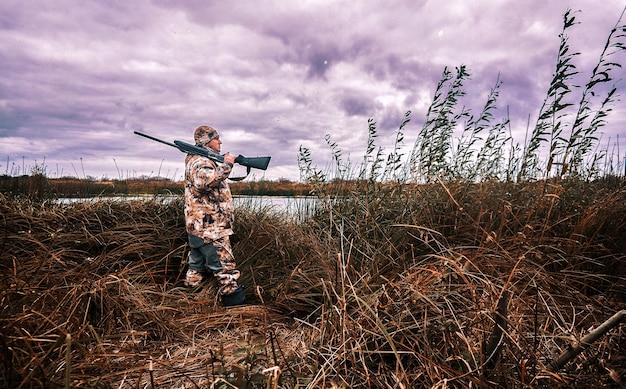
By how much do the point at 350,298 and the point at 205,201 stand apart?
2435 mm

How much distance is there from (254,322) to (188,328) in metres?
0.51

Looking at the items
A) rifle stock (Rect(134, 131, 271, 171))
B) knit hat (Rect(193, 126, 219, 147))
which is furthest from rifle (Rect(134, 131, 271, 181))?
knit hat (Rect(193, 126, 219, 147))

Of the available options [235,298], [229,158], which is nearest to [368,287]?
[235,298]

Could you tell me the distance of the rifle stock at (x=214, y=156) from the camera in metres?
4.12

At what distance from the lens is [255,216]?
522cm

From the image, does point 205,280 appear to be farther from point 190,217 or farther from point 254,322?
point 254,322

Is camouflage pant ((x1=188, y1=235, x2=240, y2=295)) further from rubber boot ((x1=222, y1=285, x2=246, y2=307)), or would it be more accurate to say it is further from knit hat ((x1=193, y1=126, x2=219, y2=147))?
knit hat ((x1=193, y1=126, x2=219, y2=147))

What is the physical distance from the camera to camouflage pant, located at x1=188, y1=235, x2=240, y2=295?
3693 millimetres

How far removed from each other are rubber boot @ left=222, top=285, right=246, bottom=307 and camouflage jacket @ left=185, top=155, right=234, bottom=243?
63 centimetres

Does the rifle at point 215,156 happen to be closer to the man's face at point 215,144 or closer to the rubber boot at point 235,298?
the man's face at point 215,144

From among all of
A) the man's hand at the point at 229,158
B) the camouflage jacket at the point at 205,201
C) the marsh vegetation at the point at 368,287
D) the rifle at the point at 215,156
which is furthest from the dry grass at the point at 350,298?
the man's hand at the point at 229,158

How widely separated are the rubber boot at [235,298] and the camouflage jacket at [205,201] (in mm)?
627

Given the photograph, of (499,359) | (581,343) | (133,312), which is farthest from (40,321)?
(581,343)

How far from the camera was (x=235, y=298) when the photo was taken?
362cm
